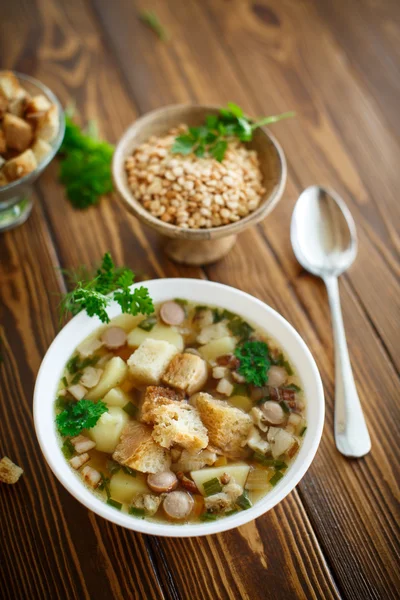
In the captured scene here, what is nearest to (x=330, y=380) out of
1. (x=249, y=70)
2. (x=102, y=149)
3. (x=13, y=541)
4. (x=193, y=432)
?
(x=193, y=432)

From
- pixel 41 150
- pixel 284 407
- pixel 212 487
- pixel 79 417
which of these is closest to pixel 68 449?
pixel 79 417

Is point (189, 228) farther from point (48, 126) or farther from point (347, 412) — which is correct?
point (347, 412)

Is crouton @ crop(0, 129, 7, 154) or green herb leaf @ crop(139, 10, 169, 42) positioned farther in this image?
green herb leaf @ crop(139, 10, 169, 42)

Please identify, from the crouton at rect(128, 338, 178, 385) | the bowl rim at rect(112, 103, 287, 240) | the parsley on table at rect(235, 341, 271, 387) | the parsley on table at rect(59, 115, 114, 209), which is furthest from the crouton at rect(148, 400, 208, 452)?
the parsley on table at rect(59, 115, 114, 209)

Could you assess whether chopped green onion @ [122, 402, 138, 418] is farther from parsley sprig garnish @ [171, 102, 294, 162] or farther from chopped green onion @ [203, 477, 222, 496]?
parsley sprig garnish @ [171, 102, 294, 162]

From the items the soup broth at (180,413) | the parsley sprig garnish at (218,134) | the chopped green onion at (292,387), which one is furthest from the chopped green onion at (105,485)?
the parsley sprig garnish at (218,134)
